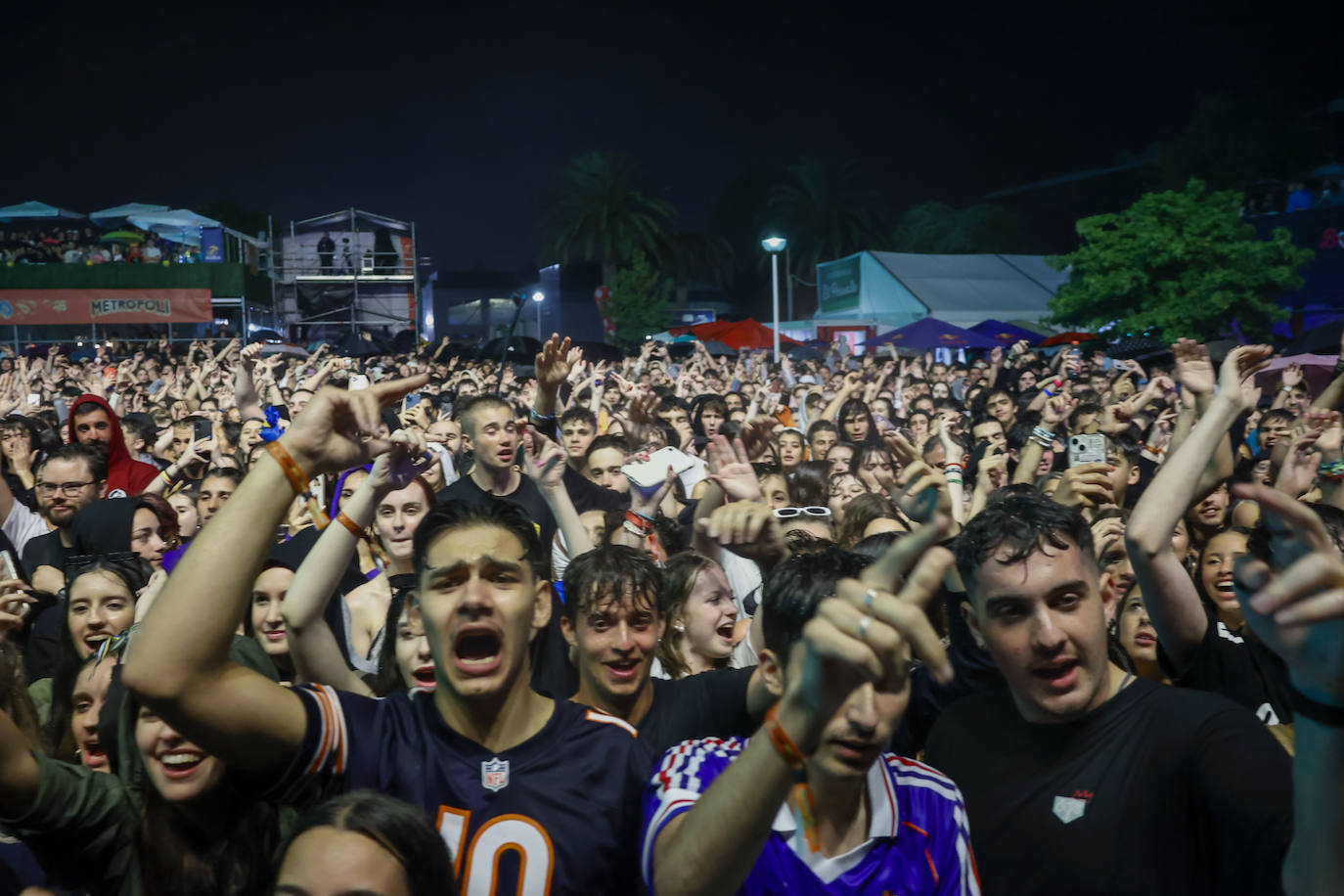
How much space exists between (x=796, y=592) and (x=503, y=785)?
84 centimetres

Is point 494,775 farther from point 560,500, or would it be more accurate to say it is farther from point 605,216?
point 605,216

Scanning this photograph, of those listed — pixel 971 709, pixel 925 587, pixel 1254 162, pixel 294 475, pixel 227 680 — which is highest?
pixel 1254 162

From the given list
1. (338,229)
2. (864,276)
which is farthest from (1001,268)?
(338,229)

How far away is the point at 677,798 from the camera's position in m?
2.28

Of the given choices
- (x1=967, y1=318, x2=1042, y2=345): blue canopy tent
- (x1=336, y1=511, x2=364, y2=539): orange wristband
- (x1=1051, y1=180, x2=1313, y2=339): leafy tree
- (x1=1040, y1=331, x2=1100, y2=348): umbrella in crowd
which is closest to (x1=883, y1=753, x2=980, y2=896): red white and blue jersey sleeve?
(x1=336, y1=511, x2=364, y2=539): orange wristband

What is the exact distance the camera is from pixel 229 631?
83.7 inches

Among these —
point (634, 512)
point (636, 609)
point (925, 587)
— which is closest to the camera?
point (925, 587)

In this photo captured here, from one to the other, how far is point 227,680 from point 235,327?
41.8 meters

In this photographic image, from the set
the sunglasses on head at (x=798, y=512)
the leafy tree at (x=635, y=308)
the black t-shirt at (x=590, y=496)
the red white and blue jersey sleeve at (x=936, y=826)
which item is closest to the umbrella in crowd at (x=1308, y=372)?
the black t-shirt at (x=590, y=496)

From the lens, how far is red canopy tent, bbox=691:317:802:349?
38625mm

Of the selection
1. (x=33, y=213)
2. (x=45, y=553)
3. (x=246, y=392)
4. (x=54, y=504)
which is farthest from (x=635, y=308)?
(x=45, y=553)

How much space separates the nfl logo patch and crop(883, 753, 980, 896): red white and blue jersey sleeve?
0.84 meters

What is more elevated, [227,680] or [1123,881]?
[227,680]

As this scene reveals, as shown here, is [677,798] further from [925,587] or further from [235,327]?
[235,327]
